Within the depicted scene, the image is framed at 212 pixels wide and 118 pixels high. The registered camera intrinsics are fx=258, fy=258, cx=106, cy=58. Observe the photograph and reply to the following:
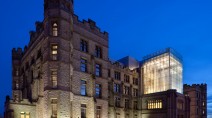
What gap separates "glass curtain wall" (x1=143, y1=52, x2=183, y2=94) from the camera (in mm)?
62938

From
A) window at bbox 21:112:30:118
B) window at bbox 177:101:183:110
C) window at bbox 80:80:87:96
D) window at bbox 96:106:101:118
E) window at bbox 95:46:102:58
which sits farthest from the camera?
window at bbox 177:101:183:110

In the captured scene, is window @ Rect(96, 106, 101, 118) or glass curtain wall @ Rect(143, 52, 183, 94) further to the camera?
glass curtain wall @ Rect(143, 52, 183, 94)

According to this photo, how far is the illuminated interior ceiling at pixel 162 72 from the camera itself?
63000 millimetres

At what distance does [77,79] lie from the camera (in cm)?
3916

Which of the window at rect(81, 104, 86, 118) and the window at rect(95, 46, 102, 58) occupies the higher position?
the window at rect(95, 46, 102, 58)

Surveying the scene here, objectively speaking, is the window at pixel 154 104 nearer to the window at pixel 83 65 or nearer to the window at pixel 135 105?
the window at pixel 135 105

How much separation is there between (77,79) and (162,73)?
31.2m

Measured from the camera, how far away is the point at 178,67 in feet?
218

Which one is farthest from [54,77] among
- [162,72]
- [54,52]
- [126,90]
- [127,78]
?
Result: [162,72]

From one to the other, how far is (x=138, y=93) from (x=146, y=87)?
254 centimetres

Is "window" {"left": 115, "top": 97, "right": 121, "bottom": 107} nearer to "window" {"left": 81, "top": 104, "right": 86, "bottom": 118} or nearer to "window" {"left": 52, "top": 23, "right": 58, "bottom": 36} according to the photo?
"window" {"left": 81, "top": 104, "right": 86, "bottom": 118}

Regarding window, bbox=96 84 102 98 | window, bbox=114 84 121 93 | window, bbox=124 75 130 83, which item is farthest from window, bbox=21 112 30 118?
window, bbox=124 75 130 83

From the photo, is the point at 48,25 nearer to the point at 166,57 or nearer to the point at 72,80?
the point at 72,80

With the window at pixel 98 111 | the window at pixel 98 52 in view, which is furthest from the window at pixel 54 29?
the window at pixel 98 111
